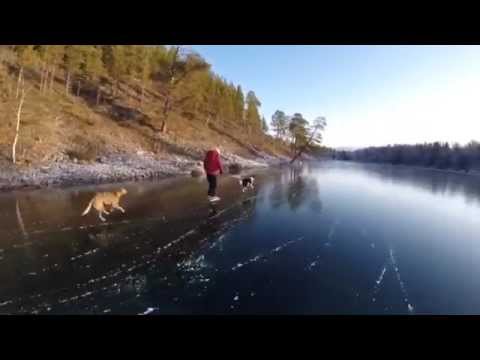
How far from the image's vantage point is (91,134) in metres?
30.6

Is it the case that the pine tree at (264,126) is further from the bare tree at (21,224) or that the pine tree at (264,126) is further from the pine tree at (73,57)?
the bare tree at (21,224)

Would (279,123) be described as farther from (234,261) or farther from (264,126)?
(234,261)

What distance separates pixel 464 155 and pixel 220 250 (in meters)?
85.0

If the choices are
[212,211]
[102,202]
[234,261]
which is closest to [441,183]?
[212,211]

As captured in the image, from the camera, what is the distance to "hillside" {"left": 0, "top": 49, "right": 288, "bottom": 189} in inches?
766

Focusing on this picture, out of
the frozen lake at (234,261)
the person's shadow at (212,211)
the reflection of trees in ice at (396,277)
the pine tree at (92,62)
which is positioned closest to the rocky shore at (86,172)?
the frozen lake at (234,261)

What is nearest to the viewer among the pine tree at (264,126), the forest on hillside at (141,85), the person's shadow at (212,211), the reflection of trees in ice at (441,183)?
the person's shadow at (212,211)

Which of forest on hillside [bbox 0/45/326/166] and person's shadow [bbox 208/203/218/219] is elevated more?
forest on hillside [bbox 0/45/326/166]

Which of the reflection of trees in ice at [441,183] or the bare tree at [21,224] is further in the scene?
the reflection of trees in ice at [441,183]

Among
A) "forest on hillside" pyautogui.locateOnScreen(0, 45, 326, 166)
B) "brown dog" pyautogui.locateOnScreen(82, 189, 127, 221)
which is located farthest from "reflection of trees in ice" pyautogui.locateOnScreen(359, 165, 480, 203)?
"forest on hillside" pyautogui.locateOnScreen(0, 45, 326, 166)

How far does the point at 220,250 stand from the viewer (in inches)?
267

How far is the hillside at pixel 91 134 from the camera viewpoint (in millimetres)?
19453

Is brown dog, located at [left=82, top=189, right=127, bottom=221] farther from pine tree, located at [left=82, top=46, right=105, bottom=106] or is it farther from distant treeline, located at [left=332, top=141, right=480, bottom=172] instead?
distant treeline, located at [left=332, top=141, right=480, bottom=172]
